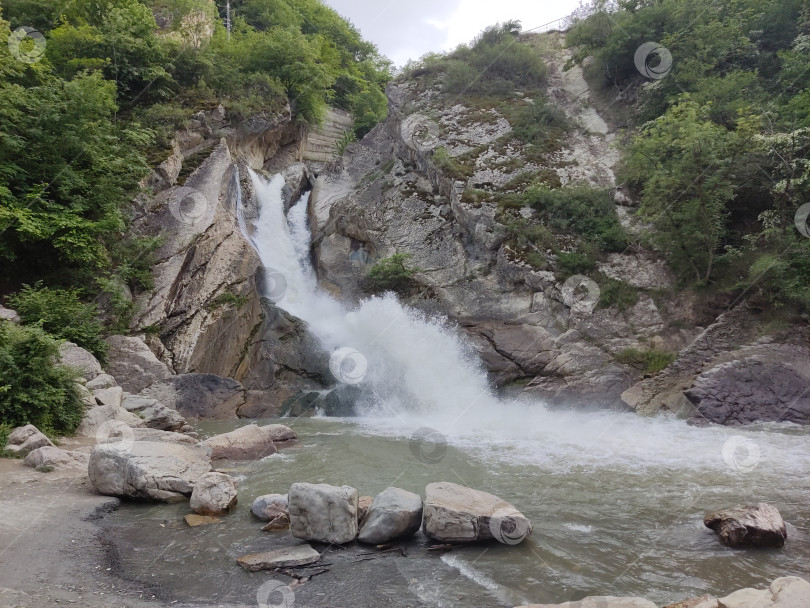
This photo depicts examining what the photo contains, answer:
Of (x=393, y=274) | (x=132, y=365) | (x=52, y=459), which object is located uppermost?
(x=393, y=274)

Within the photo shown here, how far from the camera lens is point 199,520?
239 inches

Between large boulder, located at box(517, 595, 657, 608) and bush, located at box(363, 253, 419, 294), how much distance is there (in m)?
14.1

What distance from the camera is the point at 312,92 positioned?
85.3ft

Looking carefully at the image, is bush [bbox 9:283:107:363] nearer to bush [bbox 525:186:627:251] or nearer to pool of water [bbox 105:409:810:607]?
pool of water [bbox 105:409:810:607]

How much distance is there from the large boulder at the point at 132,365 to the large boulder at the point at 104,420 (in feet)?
8.25

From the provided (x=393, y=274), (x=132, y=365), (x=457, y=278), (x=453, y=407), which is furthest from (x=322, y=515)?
(x=393, y=274)

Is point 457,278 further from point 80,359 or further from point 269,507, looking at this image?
point 269,507

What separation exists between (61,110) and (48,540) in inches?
486

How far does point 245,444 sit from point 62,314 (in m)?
6.28

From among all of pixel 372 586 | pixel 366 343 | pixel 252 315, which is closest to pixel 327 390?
pixel 366 343

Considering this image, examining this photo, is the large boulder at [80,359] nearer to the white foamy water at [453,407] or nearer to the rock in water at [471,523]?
the white foamy water at [453,407]

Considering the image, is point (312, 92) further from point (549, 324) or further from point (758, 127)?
point (758, 127)

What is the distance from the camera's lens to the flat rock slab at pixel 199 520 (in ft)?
19.6

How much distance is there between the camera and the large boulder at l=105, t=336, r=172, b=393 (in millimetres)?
12565
